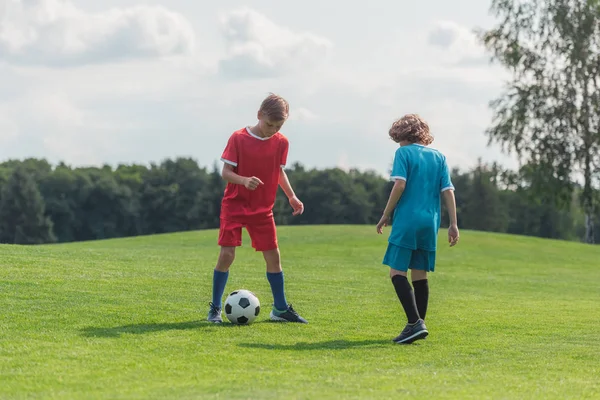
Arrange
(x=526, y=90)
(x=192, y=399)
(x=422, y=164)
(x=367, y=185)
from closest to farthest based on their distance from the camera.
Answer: (x=192, y=399) < (x=422, y=164) < (x=526, y=90) < (x=367, y=185)

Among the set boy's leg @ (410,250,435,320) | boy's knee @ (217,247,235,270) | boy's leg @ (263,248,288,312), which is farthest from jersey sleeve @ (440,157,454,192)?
boy's knee @ (217,247,235,270)

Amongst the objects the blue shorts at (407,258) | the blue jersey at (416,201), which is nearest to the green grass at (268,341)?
the blue shorts at (407,258)

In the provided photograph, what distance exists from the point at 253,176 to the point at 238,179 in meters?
0.29

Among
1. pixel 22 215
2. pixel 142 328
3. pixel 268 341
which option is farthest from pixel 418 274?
pixel 22 215

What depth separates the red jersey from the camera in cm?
813

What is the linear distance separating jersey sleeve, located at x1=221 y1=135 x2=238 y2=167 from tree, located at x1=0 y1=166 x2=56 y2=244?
80.5m

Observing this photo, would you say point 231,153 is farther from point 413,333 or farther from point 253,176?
point 413,333

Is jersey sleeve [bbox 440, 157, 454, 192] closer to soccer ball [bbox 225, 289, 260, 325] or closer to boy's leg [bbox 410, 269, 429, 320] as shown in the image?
boy's leg [bbox 410, 269, 429, 320]

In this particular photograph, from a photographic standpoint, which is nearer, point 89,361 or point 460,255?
point 89,361

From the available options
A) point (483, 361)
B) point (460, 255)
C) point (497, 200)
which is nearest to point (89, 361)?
point (483, 361)

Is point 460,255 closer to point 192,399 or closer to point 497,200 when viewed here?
point 192,399

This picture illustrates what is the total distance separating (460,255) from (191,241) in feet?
30.8

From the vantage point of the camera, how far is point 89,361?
5.99 meters

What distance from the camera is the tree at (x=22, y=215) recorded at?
278ft
